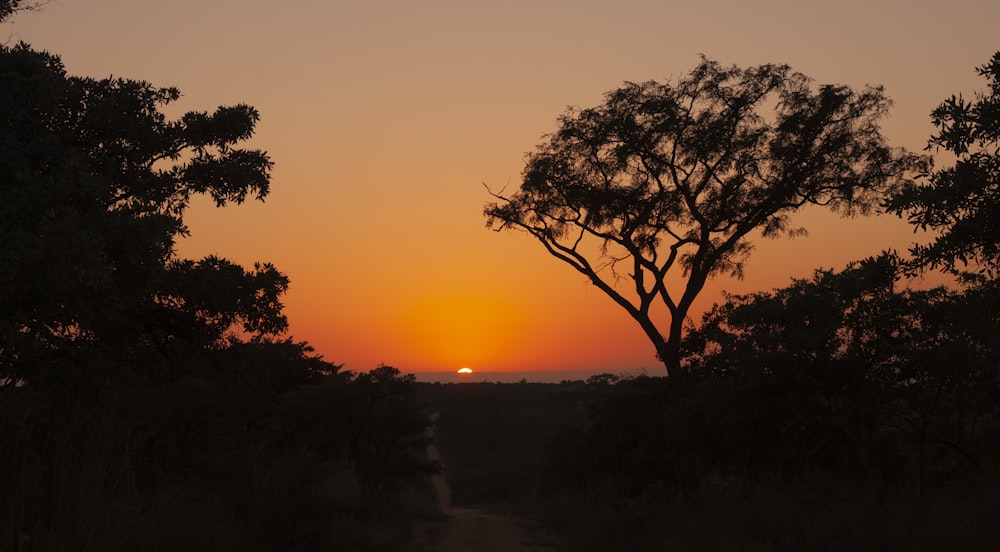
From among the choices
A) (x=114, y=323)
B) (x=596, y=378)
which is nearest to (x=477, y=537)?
(x=596, y=378)

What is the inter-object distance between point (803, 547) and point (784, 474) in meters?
4.48

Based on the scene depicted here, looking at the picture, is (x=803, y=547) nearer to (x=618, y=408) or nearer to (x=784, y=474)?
(x=784, y=474)

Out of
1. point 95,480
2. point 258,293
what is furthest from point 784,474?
point 95,480

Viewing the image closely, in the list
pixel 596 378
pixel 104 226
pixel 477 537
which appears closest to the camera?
pixel 104 226

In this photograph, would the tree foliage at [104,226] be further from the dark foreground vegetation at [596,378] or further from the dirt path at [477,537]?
the dirt path at [477,537]

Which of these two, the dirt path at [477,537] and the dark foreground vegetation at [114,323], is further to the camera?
the dirt path at [477,537]

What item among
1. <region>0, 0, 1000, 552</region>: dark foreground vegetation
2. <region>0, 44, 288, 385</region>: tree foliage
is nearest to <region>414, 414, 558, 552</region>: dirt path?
<region>0, 0, 1000, 552</region>: dark foreground vegetation

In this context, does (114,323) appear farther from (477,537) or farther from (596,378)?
(596,378)

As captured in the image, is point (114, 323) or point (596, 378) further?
point (596, 378)

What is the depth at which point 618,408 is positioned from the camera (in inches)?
976

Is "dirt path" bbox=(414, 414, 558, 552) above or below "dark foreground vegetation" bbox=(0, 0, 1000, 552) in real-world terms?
below

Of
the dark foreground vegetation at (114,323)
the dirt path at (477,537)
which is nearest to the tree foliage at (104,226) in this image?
the dark foreground vegetation at (114,323)

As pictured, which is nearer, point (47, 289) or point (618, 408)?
point (47, 289)

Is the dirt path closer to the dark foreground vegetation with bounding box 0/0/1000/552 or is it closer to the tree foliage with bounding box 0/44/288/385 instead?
the dark foreground vegetation with bounding box 0/0/1000/552
